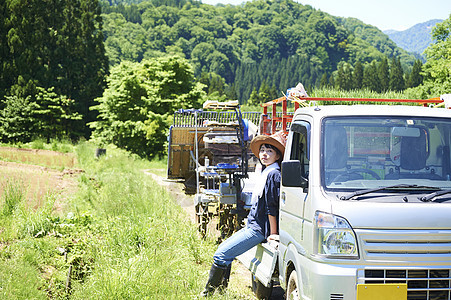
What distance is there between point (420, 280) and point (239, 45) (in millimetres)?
188382

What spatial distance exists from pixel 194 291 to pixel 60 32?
4434cm

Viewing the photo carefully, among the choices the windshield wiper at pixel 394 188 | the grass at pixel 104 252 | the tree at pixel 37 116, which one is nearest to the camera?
the windshield wiper at pixel 394 188

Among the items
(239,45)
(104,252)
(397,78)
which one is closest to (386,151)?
(104,252)

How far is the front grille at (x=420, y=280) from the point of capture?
468cm

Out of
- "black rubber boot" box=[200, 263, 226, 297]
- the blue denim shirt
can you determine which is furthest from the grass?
the blue denim shirt

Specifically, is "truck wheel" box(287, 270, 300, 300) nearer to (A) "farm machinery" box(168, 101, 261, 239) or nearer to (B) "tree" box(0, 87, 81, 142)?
(A) "farm machinery" box(168, 101, 261, 239)

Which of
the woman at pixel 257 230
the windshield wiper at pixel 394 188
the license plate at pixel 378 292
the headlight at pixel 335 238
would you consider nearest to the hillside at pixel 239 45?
the woman at pixel 257 230

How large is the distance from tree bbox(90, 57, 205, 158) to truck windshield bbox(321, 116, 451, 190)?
109ft

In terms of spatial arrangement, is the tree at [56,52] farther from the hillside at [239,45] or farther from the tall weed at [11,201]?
the hillside at [239,45]

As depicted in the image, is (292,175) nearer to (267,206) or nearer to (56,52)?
(267,206)

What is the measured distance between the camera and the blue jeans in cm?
657

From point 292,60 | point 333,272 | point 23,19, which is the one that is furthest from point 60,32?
point 292,60

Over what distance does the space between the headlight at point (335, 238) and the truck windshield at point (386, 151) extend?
0.50 m

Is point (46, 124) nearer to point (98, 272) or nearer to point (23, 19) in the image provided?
point (23, 19)
